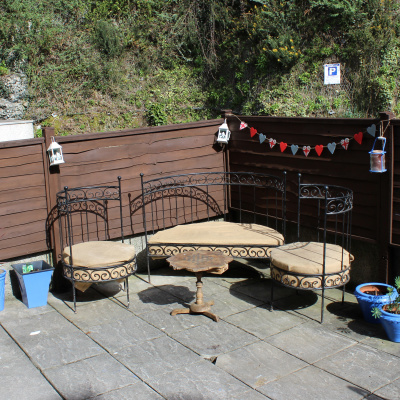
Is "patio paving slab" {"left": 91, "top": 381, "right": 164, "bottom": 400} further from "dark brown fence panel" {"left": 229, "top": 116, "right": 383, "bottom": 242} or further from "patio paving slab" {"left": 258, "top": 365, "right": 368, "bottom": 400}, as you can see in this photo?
"dark brown fence panel" {"left": 229, "top": 116, "right": 383, "bottom": 242}

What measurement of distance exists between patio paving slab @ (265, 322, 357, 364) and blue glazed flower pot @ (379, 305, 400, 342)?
33 cm

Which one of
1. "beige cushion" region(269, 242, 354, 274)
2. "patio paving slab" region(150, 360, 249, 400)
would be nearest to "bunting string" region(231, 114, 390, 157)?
"beige cushion" region(269, 242, 354, 274)

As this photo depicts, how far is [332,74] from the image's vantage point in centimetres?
1052

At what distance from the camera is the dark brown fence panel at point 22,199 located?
18.9ft

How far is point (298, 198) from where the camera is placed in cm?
638

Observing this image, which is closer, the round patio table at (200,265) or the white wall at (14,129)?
the round patio table at (200,265)

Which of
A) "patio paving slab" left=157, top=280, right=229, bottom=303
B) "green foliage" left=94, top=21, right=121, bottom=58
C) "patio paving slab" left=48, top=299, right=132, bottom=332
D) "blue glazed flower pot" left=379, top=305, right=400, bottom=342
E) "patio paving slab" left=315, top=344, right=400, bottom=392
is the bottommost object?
"patio paving slab" left=315, top=344, right=400, bottom=392

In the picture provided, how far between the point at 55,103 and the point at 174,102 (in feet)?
8.79

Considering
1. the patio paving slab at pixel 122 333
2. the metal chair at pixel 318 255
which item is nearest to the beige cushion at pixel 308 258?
the metal chair at pixel 318 255

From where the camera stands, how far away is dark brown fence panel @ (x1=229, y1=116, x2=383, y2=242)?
5.66 metres

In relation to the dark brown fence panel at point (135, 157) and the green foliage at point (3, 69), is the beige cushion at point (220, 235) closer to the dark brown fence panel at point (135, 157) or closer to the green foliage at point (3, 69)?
the dark brown fence panel at point (135, 157)

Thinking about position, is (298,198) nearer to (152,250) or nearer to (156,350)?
(152,250)

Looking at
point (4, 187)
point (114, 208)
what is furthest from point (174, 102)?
point (4, 187)

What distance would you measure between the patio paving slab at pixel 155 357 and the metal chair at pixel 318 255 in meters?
1.30
